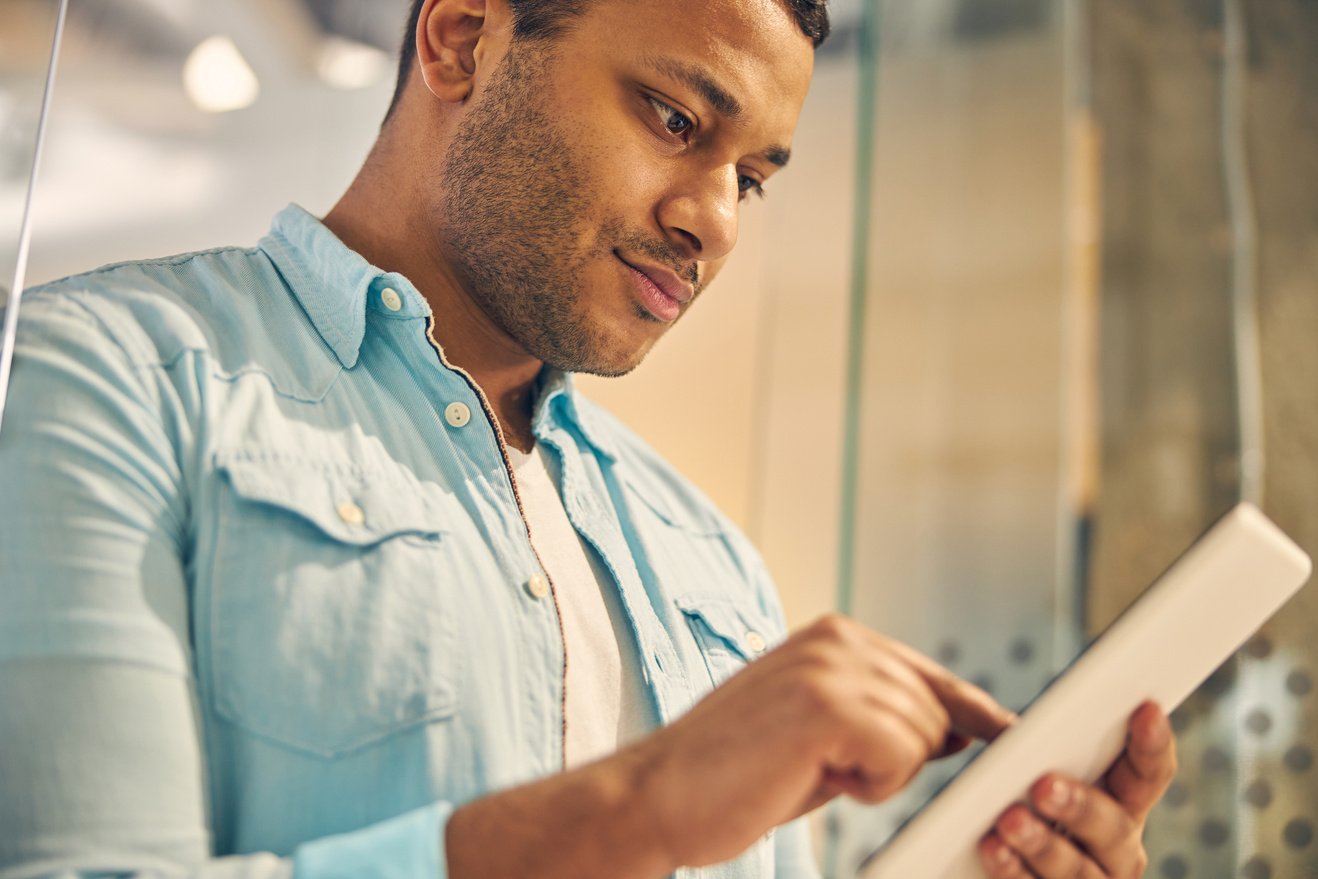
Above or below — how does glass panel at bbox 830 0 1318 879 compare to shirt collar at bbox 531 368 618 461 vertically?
above

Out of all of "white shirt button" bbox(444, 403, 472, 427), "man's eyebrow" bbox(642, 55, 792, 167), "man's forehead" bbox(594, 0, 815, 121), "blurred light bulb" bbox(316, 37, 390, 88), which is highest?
"blurred light bulb" bbox(316, 37, 390, 88)

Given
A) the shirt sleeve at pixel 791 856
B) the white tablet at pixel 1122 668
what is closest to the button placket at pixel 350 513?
the white tablet at pixel 1122 668

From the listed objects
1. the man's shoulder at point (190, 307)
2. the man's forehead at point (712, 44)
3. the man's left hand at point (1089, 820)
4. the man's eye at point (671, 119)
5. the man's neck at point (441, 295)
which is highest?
the man's forehead at point (712, 44)

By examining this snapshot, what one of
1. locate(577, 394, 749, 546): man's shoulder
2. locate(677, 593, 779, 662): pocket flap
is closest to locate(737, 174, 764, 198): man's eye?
locate(577, 394, 749, 546): man's shoulder

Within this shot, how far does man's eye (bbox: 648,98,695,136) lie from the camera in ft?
2.77

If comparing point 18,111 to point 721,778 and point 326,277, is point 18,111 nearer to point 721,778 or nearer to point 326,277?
point 326,277

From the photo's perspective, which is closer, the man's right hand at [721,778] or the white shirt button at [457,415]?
the man's right hand at [721,778]

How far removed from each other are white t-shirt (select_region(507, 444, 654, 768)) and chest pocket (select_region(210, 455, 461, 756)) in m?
0.11

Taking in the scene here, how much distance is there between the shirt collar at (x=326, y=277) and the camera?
77 cm

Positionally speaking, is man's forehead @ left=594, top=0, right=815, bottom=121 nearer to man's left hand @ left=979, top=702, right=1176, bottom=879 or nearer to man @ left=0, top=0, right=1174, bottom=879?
man @ left=0, top=0, right=1174, bottom=879

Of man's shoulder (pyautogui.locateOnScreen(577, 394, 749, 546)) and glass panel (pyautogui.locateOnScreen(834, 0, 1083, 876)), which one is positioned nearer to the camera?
man's shoulder (pyautogui.locateOnScreen(577, 394, 749, 546))

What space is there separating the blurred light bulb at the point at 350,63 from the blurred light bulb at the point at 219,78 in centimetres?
9

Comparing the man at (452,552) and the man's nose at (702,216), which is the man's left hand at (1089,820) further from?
the man's nose at (702,216)

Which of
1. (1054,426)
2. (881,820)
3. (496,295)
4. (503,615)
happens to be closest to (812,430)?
(1054,426)
